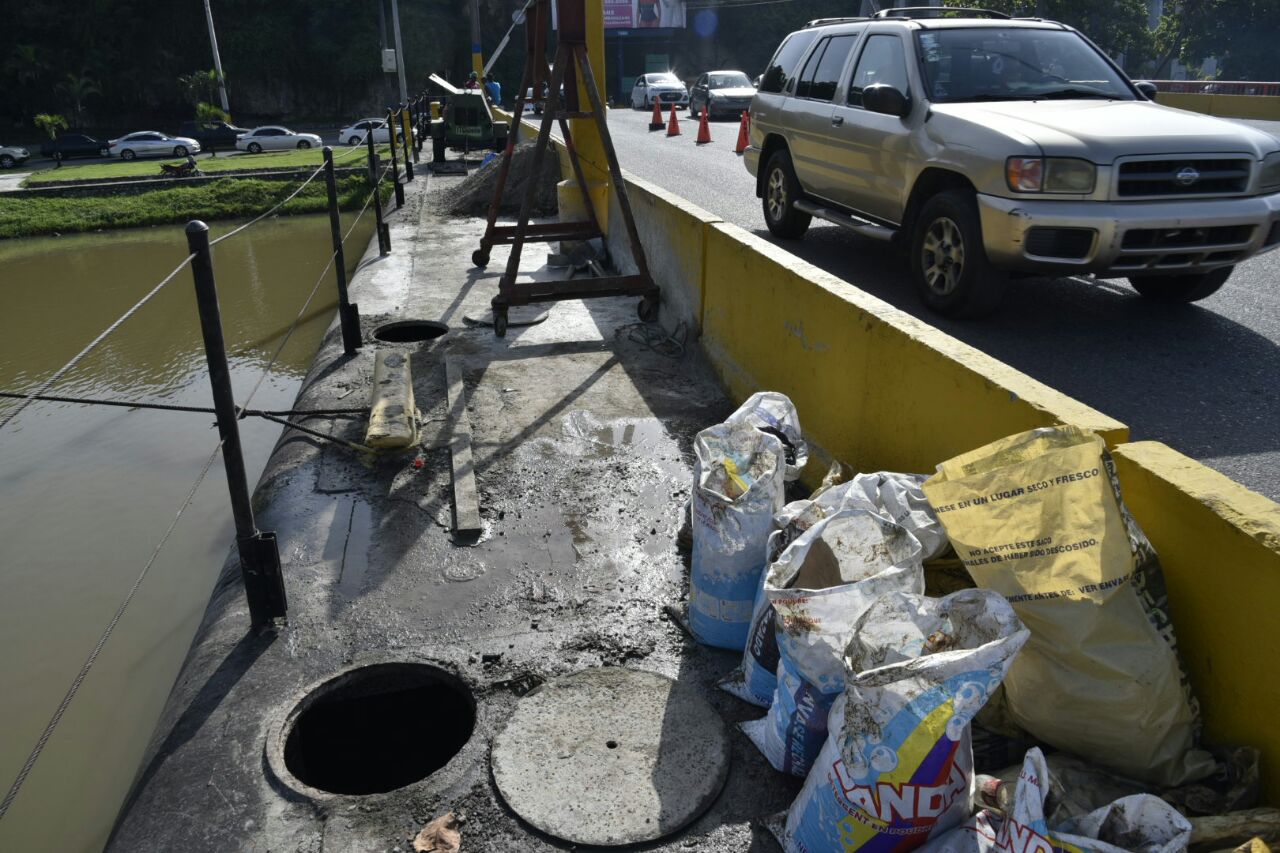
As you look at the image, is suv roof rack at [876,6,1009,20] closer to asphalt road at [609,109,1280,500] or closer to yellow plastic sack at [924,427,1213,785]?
asphalt road at [609,109,1280,500]

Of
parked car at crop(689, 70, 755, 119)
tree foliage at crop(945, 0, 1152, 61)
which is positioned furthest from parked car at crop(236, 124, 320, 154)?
tree foliage at crop(945, 0, 1152, 61)

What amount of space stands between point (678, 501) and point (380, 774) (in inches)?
79.2

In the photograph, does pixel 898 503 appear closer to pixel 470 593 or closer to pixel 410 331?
pixel 470 593

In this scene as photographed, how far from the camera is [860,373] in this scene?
4.23 meters

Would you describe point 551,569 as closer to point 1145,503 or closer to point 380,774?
point 380,774

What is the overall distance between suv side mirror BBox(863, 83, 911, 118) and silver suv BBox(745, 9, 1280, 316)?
0.01 meters

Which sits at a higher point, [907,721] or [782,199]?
[782,199]

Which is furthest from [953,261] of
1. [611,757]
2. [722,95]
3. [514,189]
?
[722,95]

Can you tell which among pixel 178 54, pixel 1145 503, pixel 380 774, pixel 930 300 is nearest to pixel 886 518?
pixel 1145 503

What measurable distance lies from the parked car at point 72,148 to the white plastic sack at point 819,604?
44.1 metres

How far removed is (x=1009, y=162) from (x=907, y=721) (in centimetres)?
444

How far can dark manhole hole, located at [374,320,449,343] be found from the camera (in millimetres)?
8125

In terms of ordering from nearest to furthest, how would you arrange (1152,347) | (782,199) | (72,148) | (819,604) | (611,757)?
(819,604) → (611,757) → (1152,347) → (782,199) → (72,148)

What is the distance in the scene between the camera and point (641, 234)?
27.7 ft
